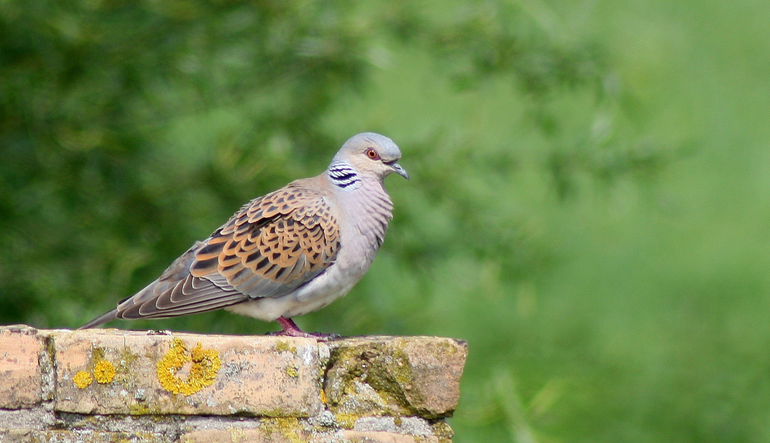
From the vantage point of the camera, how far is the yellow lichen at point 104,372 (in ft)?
5.91

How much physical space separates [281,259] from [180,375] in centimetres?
114

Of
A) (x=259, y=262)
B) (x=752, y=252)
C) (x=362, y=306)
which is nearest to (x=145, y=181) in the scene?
(x=362, y=306)

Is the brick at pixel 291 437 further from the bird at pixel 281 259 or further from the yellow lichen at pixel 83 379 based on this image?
the bird at pixel 281 259

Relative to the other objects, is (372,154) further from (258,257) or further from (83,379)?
(83,379)

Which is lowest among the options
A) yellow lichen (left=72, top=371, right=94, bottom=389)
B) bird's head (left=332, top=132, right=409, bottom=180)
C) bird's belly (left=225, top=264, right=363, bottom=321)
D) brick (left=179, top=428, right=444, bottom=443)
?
brick (left=179, top=428, right=444, bottom=443)

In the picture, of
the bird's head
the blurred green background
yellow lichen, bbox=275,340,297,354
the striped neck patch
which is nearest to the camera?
yellow lichen, bbox=275,340,297,354

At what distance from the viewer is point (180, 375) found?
1.83 m

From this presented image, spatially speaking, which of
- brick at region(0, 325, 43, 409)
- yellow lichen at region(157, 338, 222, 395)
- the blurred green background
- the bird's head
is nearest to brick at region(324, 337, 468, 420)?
yellow lichen at region(157, 338, 222, 395)

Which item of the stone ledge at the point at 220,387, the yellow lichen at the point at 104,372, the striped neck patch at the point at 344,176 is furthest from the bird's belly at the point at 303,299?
the yellow lichen at the point at 104,372

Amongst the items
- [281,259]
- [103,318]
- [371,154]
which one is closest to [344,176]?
[371,154]

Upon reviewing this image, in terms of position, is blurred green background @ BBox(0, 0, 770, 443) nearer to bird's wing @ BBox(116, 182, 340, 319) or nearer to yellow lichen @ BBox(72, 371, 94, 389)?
bird's wing @ BBox(116, 182, 340, 319)

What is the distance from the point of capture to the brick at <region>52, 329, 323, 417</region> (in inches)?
70.9

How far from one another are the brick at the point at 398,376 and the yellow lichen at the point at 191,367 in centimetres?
26

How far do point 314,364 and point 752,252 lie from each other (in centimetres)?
731
